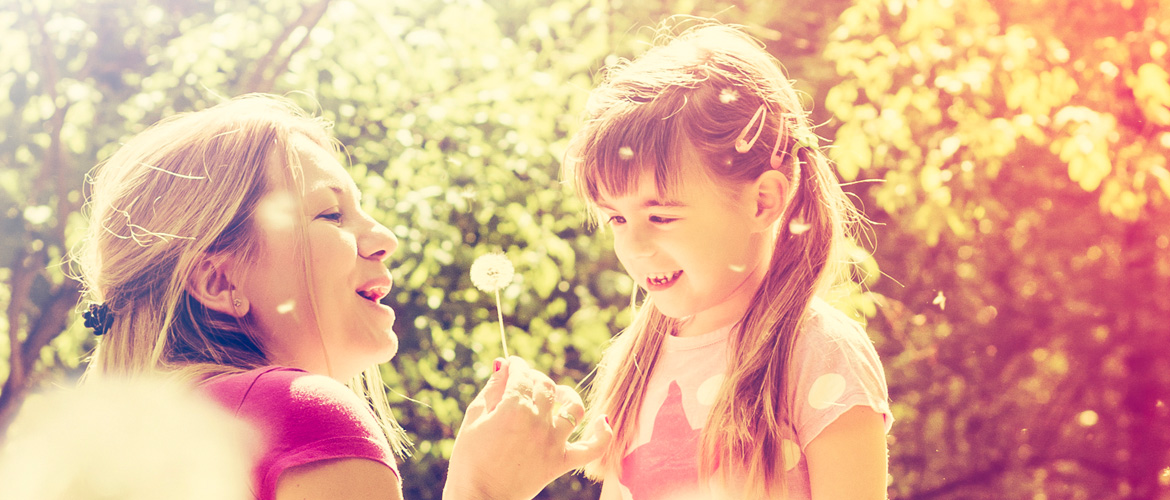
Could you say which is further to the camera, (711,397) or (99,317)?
(711,397)

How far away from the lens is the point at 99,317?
149 cm

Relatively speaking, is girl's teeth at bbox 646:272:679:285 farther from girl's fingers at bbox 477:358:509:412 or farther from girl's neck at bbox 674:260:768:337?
girl's fingers at bbox 477:358:509:412

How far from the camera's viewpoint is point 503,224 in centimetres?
295

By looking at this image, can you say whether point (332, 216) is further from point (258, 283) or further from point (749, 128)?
point (749, 128)

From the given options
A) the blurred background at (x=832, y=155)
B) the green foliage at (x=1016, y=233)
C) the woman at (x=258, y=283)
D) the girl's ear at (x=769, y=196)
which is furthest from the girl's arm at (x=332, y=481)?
the green foliage at (x=1016, y=233)

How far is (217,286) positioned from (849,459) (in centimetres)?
102

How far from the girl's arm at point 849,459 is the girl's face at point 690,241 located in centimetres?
31

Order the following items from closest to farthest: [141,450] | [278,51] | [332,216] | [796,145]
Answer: [141,450]
[332,216]
[796,145]
[278,51]

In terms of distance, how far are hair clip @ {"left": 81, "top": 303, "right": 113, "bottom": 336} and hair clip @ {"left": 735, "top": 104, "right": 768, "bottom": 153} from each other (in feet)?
3.51

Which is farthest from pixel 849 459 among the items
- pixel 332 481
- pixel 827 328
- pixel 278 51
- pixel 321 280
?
pixel 278 51

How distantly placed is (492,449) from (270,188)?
0.55 metres

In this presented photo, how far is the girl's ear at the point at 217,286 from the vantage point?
1454 millimetres

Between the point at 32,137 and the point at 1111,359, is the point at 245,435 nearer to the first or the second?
the point at 32,137

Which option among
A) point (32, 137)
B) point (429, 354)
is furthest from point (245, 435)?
point (32, 137)
